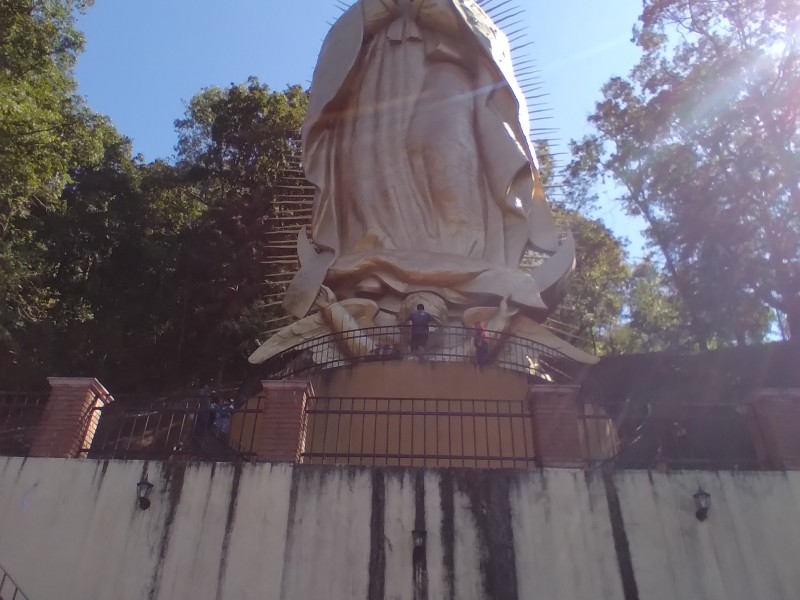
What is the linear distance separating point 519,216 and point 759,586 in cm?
705

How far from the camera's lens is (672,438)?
320 inches

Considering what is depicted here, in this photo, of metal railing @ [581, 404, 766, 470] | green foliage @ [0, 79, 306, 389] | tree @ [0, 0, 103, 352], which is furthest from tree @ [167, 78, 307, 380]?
metal railing @ [581, 404, 766, 470]

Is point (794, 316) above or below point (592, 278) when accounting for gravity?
below

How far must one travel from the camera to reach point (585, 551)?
19.5 ft

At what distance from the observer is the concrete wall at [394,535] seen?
581 cm

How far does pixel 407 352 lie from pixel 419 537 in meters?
3.70

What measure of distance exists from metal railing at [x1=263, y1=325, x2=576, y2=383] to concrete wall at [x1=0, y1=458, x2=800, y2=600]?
10.2 ft

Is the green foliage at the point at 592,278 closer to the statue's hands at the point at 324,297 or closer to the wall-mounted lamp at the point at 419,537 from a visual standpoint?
the statue's hands at the point at 324,297

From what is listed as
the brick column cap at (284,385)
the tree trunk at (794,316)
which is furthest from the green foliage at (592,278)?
the brick column cap at (284,385)

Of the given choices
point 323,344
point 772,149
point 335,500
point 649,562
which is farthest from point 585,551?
point 772,149

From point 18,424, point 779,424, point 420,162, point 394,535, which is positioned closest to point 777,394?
point 779,424

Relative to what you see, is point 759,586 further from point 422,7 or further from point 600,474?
point 422,7

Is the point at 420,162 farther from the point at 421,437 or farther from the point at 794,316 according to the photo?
the point at 794,316

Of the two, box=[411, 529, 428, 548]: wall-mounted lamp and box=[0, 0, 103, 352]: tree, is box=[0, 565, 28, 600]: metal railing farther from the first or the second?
box=[0, 0, 103, 352]: tree
